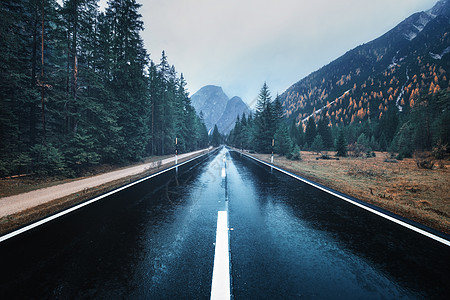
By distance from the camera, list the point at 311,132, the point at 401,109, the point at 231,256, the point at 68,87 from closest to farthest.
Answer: the point at 231,256
the point at 68,87
the point at 311,132
the point at 401,109

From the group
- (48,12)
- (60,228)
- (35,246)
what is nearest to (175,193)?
(60,228)

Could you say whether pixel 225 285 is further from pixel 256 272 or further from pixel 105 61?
pixel 105 61

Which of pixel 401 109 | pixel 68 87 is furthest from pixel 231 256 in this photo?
pixel 401 109

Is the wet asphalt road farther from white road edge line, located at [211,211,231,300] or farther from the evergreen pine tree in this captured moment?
the evergreen pine tree

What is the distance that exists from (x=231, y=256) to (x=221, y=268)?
337mm

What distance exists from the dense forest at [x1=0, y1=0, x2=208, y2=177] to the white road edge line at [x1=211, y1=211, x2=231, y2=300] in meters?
12.1

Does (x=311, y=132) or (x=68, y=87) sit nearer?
(x=68, y=87)

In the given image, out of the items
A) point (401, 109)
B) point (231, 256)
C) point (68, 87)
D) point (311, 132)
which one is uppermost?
point (401, 109)

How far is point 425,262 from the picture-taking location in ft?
8.22

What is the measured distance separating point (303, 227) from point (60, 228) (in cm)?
521

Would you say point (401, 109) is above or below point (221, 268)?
above

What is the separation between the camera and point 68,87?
40.3ft

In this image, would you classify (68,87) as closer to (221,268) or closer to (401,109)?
(221,268)

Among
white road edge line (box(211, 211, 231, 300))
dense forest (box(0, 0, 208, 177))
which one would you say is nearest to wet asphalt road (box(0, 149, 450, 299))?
white road edge line (box(211, 211, 231, 300))
